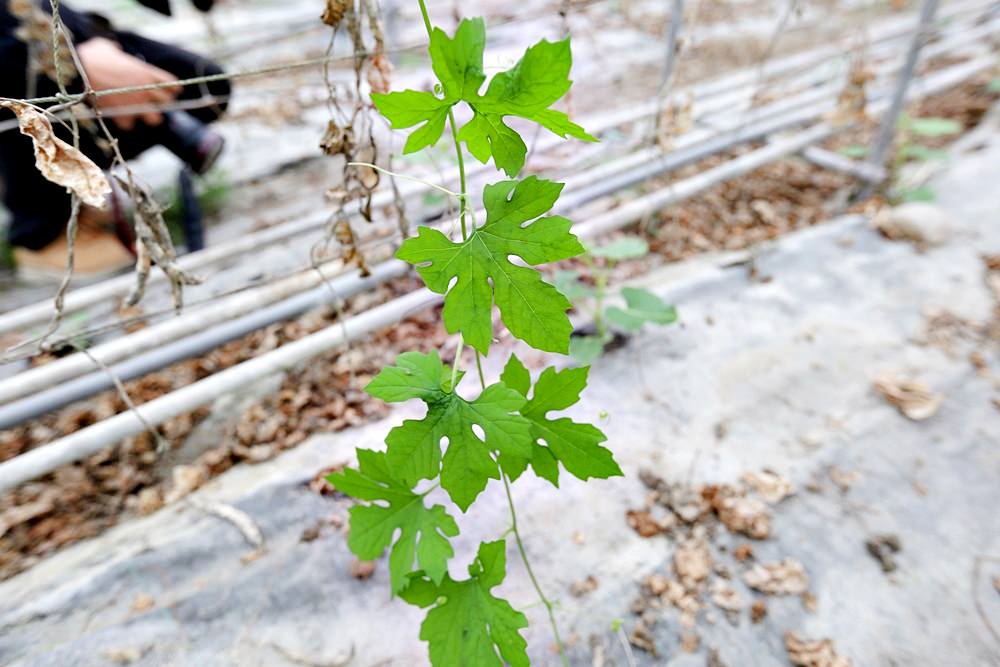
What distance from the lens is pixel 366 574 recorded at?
165cm

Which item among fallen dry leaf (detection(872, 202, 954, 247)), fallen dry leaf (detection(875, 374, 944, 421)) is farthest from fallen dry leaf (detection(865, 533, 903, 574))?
fallen dry leaf (detection(872, 202, 954, 247))

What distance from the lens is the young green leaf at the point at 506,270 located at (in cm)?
92

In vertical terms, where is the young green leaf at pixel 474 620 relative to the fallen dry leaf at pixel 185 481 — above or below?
above

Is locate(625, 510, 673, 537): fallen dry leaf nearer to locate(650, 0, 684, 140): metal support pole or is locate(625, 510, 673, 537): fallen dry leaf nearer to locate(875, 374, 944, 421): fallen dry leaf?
locate(875, 374, 944, 421): fallen dry leaf

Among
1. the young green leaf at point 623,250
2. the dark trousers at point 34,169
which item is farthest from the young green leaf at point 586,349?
the dark trousers at point 34,169

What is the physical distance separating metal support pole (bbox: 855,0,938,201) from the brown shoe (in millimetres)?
4346

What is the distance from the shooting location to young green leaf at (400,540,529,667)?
1.15 m

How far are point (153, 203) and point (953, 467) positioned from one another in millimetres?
2681

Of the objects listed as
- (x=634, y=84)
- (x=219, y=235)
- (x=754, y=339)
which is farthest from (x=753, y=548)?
(x=634, y=84)

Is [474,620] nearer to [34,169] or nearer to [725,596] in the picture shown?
[725,596]

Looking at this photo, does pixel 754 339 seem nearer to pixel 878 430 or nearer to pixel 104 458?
pixel 878 430

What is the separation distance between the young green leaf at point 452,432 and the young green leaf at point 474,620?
23cm

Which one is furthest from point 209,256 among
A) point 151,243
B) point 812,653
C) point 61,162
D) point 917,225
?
point 917,225

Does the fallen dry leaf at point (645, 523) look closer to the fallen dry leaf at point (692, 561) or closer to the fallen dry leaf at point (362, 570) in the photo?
the fallen dry leaf at point (692, 561)
